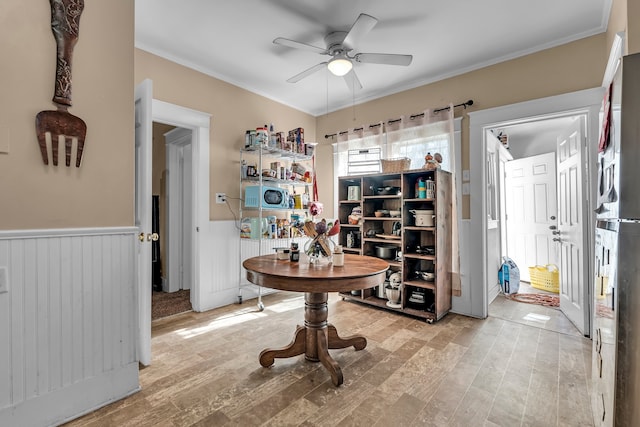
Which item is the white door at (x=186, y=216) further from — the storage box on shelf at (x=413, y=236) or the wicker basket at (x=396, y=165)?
the wicker basket at (x=396, y=165)

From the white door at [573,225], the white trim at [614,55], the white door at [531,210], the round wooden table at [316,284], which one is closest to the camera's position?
the round wooden table at [316,284]

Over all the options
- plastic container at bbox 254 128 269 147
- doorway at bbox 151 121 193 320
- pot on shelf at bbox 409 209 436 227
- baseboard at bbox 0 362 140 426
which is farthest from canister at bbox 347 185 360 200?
baseboard at bbox 0 362 140 426

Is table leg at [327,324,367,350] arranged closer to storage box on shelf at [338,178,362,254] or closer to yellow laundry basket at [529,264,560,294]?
storage box on shelf at [338,178,362,254]

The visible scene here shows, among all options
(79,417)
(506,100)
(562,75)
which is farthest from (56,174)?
(562,75)

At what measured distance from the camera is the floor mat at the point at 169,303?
332 centimetres

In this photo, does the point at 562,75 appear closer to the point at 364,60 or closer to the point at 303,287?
the point at 364,60

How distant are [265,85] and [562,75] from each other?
318 centimetres

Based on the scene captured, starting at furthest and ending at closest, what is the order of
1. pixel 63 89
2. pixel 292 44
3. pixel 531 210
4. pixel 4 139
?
pixel 531 210 → pixel 292 44 → pixel 63 89 → pixel 4 139

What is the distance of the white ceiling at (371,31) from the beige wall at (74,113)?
2.63ft

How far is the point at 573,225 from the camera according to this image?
301 centimetres

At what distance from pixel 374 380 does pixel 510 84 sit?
3.12 metres

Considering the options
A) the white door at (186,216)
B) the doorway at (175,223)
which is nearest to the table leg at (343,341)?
the doorway at (175,223)

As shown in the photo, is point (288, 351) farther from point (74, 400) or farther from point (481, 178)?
point (481, 178)

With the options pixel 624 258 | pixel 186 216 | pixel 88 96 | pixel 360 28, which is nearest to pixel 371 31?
pixel 360 28
